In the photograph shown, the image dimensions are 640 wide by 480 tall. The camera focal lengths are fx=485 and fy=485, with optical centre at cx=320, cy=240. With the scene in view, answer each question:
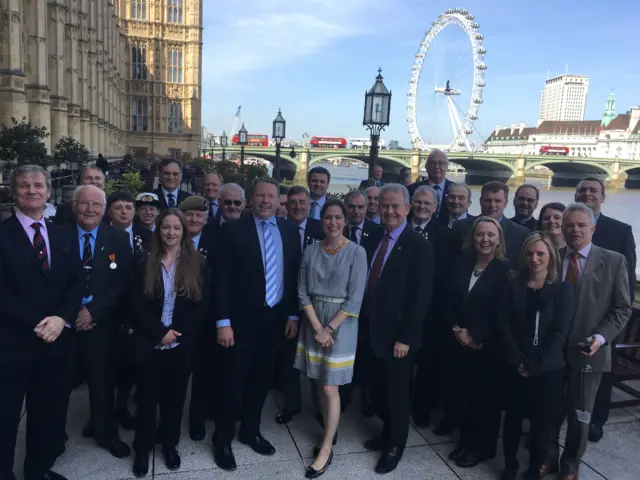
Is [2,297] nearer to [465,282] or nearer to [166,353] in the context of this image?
[166,353]

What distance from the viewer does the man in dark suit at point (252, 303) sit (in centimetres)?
345

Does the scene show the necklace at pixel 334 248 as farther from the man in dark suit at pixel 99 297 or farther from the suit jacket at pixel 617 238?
the suit jacket at pixel 617 238

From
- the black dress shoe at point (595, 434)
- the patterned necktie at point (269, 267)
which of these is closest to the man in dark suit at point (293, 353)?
the patterned necktie at point (269, 267)

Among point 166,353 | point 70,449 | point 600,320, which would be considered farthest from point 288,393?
point 600,320

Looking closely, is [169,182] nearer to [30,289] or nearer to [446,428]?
[30,289]

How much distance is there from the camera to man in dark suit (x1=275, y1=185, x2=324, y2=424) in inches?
164

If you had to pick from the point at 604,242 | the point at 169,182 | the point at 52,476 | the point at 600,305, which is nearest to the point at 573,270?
the point at 600,305

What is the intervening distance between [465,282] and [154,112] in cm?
5018

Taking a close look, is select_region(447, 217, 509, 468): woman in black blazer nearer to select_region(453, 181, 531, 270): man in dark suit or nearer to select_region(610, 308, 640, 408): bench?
select_region(453, 181, 531, 270): man in dark suit

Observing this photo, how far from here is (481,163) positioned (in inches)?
2606

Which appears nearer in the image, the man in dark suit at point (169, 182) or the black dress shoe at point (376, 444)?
the black dress shoe at point (376, 444)

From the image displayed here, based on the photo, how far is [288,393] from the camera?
13.7ft

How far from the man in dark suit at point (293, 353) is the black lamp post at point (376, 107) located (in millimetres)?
4700

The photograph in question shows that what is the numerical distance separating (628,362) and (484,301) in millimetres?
2239
